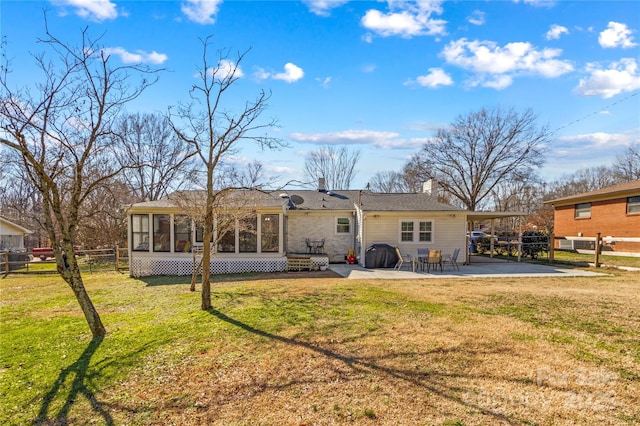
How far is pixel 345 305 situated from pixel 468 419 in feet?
14.6

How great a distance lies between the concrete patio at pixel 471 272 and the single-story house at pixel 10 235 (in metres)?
22.4

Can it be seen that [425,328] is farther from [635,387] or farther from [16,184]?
[16,184]

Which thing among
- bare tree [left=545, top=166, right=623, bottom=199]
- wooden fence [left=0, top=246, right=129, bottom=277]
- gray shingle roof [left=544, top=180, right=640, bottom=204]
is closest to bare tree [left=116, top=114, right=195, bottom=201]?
wooden fence [left=0, top=246, right=129, bottom=277]

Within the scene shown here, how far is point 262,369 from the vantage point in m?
4.48

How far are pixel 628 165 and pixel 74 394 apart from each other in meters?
49.9

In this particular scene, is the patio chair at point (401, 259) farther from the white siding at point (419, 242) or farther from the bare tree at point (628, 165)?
the bare tree at point (628, 165)

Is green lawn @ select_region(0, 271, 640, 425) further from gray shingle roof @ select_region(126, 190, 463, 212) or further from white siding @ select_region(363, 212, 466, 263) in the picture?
white siding @ select_region(363, 212, 466, 263)

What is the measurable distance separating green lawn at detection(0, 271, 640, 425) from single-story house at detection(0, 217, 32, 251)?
1905cm

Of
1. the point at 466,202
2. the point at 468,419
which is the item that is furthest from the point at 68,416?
the point at 466,202

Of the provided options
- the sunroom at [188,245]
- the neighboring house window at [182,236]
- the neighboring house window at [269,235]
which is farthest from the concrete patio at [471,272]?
the neighboring house window at [182,236]

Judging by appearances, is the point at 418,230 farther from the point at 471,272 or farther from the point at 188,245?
the point at 188,245

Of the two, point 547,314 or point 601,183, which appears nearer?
point 547,314

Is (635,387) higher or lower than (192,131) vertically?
lower

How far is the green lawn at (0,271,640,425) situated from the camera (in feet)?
11.4
